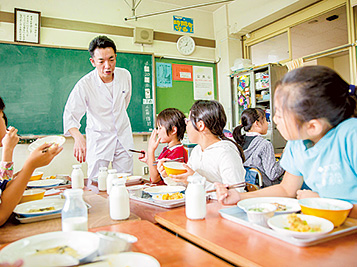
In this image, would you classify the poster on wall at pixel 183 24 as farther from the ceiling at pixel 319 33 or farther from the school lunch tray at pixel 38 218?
the school lunch tray at pixel 38 218

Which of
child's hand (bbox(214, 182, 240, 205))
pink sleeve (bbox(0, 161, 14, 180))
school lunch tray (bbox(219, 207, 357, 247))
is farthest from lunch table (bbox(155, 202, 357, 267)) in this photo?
pink sleeve (bbox(0, 161, 14, 180))

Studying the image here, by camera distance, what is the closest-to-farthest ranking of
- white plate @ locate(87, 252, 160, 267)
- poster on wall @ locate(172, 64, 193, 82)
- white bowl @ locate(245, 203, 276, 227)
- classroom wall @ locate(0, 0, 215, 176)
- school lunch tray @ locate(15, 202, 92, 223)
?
white plate @ locate(87, 252, 160, 267)
white bowl @ locate(245, 203, 276, 227)
school lunch tray @ locate(15, 202, 92, 223)
classroom wall @ locate(0, 0, 215, 176)
poster on wall @ locate(172, 64, 193, 82)

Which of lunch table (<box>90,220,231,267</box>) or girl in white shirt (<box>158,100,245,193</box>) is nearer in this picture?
lunch table (<box>90,220,231,267</box>)

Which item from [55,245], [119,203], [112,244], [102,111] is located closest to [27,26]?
[102,111]

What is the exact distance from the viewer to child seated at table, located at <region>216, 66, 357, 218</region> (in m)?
0.95

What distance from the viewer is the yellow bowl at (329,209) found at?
79cm

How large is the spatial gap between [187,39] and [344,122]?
4.14 meters

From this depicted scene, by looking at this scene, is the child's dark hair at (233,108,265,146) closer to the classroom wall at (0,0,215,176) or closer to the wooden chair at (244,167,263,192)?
the wooden chair at (244,167,263,192)

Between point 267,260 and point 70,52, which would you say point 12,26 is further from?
point 267,260

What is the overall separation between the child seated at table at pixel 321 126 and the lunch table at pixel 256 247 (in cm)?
25

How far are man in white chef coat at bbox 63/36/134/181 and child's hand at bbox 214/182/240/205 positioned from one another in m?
1.56

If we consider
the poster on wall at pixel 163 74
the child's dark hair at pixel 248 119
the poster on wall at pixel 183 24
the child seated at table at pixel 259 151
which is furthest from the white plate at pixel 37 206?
the poster on wall at pixel 183 24

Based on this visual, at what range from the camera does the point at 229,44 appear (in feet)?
16.1

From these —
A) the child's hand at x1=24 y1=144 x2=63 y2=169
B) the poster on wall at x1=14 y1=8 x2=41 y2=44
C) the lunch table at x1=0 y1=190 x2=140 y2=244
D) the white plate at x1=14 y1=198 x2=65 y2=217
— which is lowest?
the lunch table at x1=0 y1=190 x2=140 y2=244
